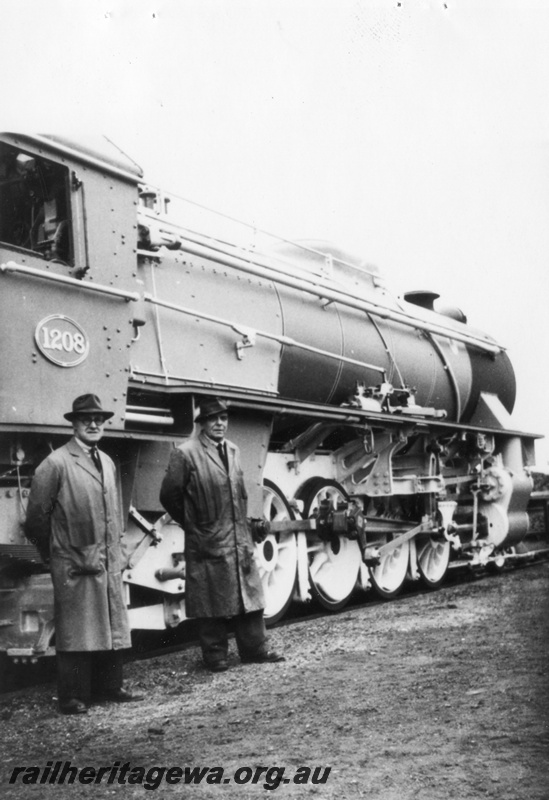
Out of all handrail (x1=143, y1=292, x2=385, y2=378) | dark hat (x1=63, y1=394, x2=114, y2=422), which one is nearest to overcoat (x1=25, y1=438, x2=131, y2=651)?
dark hat (x1=63, y1=394, x2=114, y2=422)

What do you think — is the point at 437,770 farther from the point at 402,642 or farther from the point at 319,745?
the point at 402,642

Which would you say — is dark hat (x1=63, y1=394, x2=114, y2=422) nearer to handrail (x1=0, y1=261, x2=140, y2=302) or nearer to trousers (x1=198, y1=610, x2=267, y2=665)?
handrail (x1=0, y1=261, x2=140, y2=302)

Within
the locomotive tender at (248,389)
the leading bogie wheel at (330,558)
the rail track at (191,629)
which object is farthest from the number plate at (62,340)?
the leading bogie wheel at (330,558)

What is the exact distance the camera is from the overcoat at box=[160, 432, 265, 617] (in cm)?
530

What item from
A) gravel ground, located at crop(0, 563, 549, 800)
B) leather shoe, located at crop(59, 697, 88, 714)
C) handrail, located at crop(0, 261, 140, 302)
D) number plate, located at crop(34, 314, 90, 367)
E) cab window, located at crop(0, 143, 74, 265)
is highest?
cab window, located at crop(0, 143, 74, 265)

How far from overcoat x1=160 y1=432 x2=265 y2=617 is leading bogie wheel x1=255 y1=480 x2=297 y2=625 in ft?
4.07

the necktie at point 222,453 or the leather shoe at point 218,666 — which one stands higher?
the necktie at point 222,453

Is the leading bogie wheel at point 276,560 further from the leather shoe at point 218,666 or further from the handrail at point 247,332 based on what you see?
the leather shoe at point 218,666

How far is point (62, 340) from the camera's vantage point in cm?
470

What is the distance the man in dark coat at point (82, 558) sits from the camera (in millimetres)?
4449

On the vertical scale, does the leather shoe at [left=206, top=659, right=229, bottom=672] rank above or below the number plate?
below

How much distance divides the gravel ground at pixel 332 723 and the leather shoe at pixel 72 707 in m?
0.05

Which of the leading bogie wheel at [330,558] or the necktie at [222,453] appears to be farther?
the leading bogie wheel at [330,558]

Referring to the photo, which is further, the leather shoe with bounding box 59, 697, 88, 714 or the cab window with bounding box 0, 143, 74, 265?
the cab window with bounding box 0, 143, 74, 265
